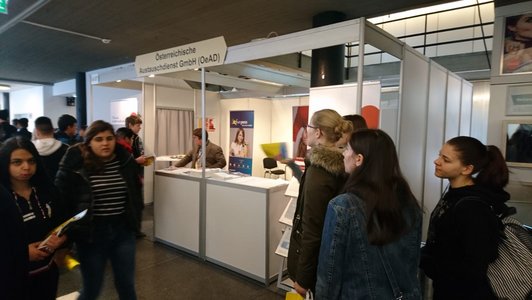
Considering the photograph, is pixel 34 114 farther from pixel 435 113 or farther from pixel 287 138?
pixel 435 113

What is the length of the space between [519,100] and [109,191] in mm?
4104

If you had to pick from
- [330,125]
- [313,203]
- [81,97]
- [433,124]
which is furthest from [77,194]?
[81,97]

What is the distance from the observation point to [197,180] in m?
3.64

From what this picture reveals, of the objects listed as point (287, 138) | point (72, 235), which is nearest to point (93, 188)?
point (72, 235)

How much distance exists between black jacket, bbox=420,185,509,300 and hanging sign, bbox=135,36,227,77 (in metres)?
2.36

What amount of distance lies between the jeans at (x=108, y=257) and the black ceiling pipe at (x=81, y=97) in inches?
342

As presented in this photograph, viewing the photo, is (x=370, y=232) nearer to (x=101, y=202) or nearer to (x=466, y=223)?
(x=466, y=223)

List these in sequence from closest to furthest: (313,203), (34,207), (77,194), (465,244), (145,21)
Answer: (465,244) → (313,203) → (34,207) → (77,194) → (145,21)

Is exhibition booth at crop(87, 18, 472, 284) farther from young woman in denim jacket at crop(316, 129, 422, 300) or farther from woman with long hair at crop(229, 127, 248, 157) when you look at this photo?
woman with long hair at crop(229, 127, 248, 157)

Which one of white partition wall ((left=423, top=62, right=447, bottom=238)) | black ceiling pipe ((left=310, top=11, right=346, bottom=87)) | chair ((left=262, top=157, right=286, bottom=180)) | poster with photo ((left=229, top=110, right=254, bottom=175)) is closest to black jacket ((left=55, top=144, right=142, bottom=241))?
white partition wall ((left=423, top=62, right=447, bottom=238))

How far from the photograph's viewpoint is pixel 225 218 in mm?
3377

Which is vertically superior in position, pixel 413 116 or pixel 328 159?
pixel 413 116

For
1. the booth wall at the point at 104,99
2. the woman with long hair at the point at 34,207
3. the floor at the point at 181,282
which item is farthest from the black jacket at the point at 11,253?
the booth wall at the point at 104,99

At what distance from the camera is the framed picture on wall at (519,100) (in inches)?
136
